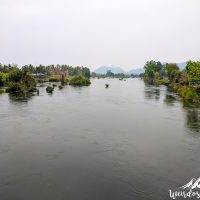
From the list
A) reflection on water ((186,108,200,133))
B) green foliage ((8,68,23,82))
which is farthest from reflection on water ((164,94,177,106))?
green foliage ((8,68,23,82))

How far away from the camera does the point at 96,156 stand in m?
29.7

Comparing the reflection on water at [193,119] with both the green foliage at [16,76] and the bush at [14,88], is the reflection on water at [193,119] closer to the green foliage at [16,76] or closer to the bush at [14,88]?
the bush at [14,88]

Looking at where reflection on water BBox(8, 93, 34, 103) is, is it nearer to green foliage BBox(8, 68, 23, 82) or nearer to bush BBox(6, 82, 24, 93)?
bush BBox(6, 82, 24, 93)

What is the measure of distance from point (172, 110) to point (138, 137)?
25.5m

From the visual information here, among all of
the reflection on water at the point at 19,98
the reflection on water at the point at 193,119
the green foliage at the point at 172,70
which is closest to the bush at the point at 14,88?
the reflection on water at the point at 19,98

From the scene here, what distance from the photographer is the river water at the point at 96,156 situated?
22.2 meters

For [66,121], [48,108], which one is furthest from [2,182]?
[48,108]

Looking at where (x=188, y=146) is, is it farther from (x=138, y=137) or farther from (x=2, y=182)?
(x=2, y=182)

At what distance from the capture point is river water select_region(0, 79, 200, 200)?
22156 millimetres

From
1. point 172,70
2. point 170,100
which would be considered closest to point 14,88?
point 170,100

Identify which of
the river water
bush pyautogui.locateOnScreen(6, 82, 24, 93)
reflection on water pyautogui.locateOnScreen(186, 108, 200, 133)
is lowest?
the river water

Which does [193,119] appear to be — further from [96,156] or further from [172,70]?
[172,70]

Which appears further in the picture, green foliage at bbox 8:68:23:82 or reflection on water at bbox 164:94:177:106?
green foliage at bbox 8:68:23:82

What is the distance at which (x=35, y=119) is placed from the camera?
5006 centimetres
